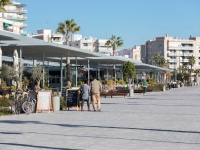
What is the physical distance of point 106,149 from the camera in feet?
31.4

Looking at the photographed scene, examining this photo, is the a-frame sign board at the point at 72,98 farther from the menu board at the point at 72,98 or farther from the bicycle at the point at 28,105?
the bicycle at the point at 28,105

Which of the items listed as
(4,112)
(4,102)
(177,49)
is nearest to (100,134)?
(4,112)

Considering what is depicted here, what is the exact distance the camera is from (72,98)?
2217 cm

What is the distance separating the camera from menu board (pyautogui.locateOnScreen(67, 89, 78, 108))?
22.1 m

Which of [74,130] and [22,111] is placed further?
[22,111]

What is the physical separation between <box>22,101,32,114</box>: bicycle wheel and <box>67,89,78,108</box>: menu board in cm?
300

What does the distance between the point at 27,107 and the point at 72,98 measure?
3278 millimetres

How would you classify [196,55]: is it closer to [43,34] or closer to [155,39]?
[155,39]

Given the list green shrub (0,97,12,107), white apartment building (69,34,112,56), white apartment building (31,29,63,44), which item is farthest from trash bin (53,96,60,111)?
white apartment building (69,34,112,56)

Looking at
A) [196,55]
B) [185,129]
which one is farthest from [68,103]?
[196,55]

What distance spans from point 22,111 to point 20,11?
101 metres

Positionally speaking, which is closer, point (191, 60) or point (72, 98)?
point (72, 98)

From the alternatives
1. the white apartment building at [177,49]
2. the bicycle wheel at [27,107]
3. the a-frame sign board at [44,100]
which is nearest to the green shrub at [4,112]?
the bicycle wheel at [27,107]

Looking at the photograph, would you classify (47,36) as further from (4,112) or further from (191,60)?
(4,112)
